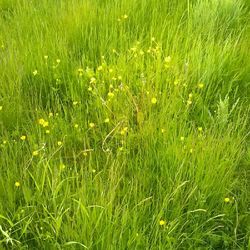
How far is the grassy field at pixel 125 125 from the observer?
182 centimetres

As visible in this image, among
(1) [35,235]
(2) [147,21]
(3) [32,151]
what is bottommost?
(1) [35,235]

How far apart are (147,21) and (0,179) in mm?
1798

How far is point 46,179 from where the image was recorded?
77.9 inches

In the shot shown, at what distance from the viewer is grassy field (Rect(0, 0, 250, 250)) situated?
182cm

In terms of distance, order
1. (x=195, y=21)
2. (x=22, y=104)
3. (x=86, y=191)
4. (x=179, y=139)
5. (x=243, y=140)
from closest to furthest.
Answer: (x=86, y=191), (x=179, y=139), (x=243, y=140), (x=22, y=104), (x=195, y=21)

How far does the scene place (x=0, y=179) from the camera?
1.95 meters

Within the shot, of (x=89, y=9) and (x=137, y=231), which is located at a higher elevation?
(x=89, y=9)

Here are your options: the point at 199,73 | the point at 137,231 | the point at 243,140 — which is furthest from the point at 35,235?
the point at 199,73

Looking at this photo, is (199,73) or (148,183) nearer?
(148,183)

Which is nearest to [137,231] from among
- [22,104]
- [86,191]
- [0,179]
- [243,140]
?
[86,191]

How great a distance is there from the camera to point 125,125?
7.48 feet

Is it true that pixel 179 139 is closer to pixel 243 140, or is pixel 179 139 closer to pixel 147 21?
pixel 243 140

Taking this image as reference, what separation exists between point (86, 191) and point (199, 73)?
3.79ft

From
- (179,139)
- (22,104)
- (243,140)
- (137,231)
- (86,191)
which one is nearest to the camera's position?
(137,231)
